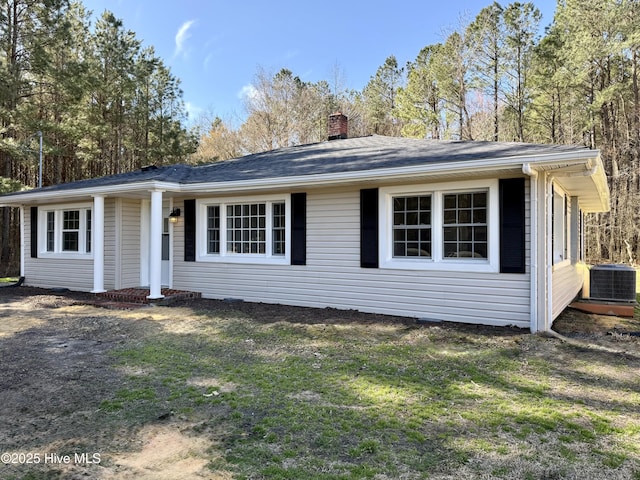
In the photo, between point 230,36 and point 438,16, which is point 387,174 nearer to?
point 438,16

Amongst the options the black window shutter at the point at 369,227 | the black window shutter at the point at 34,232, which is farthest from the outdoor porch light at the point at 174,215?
the black window shutter at the point at 34,232

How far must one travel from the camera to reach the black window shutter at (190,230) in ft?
29.8

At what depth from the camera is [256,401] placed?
3504 millimetres

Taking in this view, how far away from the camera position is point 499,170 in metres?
5.92

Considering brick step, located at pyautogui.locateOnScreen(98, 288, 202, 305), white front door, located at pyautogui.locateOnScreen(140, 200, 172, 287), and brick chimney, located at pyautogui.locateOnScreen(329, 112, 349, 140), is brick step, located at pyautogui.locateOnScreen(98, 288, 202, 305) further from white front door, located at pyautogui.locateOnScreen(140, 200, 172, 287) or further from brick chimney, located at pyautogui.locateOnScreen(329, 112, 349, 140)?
brick chimney, located at pyautogui.locateOnScreen(329, 112, 349, 140)

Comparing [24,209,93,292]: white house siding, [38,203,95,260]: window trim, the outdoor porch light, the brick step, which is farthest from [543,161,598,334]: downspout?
[24,209,93,292]: white house siding

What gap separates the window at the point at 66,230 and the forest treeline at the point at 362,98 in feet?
16.6

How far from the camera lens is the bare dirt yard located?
254 centimetres

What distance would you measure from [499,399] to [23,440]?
360 cm

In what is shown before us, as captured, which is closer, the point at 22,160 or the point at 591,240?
the point at 22,160

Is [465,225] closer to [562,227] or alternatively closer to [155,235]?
[562,227]

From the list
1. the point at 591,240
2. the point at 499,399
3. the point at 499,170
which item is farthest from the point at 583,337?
the point at 591,240

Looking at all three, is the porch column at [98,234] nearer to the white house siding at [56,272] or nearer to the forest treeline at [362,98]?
the white house siding at [56,272]

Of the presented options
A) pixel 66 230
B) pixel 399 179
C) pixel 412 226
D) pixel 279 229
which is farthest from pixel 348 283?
pixel 66 230
